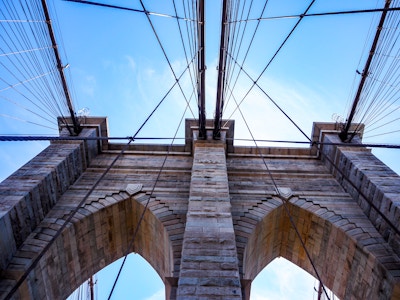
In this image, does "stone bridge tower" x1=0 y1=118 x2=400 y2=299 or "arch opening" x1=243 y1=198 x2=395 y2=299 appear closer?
"stone bridge tower" x1=0 y1=118 x2=400 y2=299

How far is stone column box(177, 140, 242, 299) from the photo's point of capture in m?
4.43

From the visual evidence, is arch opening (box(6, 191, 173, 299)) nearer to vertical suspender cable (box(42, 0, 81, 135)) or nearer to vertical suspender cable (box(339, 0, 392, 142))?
vertical suspender cable (box(42, 0, 81, 135))

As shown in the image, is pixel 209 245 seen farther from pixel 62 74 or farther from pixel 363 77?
pixel 363 77

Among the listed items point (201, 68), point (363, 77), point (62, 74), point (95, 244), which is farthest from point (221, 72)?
point (95, 244)

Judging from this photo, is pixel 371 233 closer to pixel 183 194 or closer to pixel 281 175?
pixel 281 175

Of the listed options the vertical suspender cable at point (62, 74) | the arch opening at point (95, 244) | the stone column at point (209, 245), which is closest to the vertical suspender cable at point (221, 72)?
the stone column at point (209, 245)

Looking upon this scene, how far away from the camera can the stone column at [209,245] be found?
443 centimetres

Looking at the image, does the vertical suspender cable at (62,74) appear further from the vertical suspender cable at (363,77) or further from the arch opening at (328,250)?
the vertical suspender cable at (363,77)

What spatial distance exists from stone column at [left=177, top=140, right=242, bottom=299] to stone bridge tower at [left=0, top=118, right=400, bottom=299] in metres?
0.02

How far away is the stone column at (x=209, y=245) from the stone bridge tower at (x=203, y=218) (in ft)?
0.08

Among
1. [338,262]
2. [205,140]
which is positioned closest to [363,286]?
[338,262]

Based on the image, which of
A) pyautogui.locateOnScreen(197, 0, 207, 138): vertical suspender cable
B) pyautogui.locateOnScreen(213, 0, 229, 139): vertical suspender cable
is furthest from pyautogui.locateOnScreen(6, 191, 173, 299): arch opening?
pyautogui.locateOnScreen(213, 0, 229, 139): vertical suspender cable

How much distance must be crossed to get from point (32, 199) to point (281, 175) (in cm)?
630

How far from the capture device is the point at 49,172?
7.83 metres
